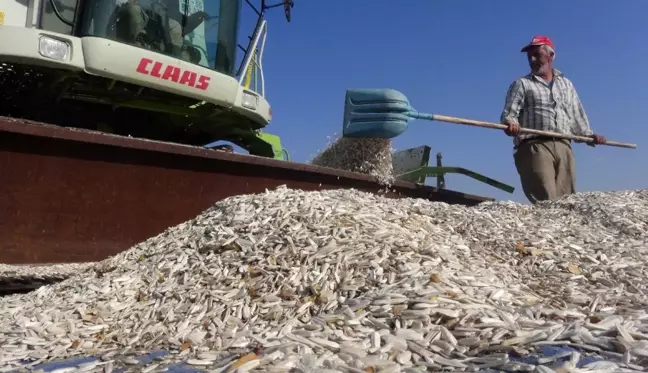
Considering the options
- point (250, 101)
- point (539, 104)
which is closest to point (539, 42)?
point (539, 104)

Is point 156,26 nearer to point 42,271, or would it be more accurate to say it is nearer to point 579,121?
point 42,271

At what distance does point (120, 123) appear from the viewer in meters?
5.51

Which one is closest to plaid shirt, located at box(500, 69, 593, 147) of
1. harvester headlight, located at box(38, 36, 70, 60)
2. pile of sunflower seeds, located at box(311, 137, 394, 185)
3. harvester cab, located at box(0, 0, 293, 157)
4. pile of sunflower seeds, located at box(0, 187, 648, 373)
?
pile of sunflower seeds, located at box(311, 137, 394, 185)

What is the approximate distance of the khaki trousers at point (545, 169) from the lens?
5719 millimetres

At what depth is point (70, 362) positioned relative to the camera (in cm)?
215

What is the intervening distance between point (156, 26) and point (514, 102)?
3.62 meters

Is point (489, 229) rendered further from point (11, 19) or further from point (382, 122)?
point (11, 19)

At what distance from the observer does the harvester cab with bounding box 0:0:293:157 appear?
434cm

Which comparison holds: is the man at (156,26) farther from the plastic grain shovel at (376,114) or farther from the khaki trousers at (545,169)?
the khaki trousers at (545,169)

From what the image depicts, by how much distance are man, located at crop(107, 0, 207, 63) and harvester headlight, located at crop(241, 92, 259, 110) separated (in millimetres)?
578

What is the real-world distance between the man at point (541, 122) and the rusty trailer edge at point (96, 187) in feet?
8.91

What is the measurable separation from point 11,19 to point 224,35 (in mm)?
1929

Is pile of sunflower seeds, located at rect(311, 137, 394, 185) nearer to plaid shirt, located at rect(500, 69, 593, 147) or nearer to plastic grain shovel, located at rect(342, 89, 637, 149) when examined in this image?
plastic grain shovel, located at rect(342, 89, 637, 149)

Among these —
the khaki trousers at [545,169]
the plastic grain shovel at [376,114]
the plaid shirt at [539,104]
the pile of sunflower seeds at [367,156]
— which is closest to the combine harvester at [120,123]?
the pile of sunflower seeds at [367,156]
